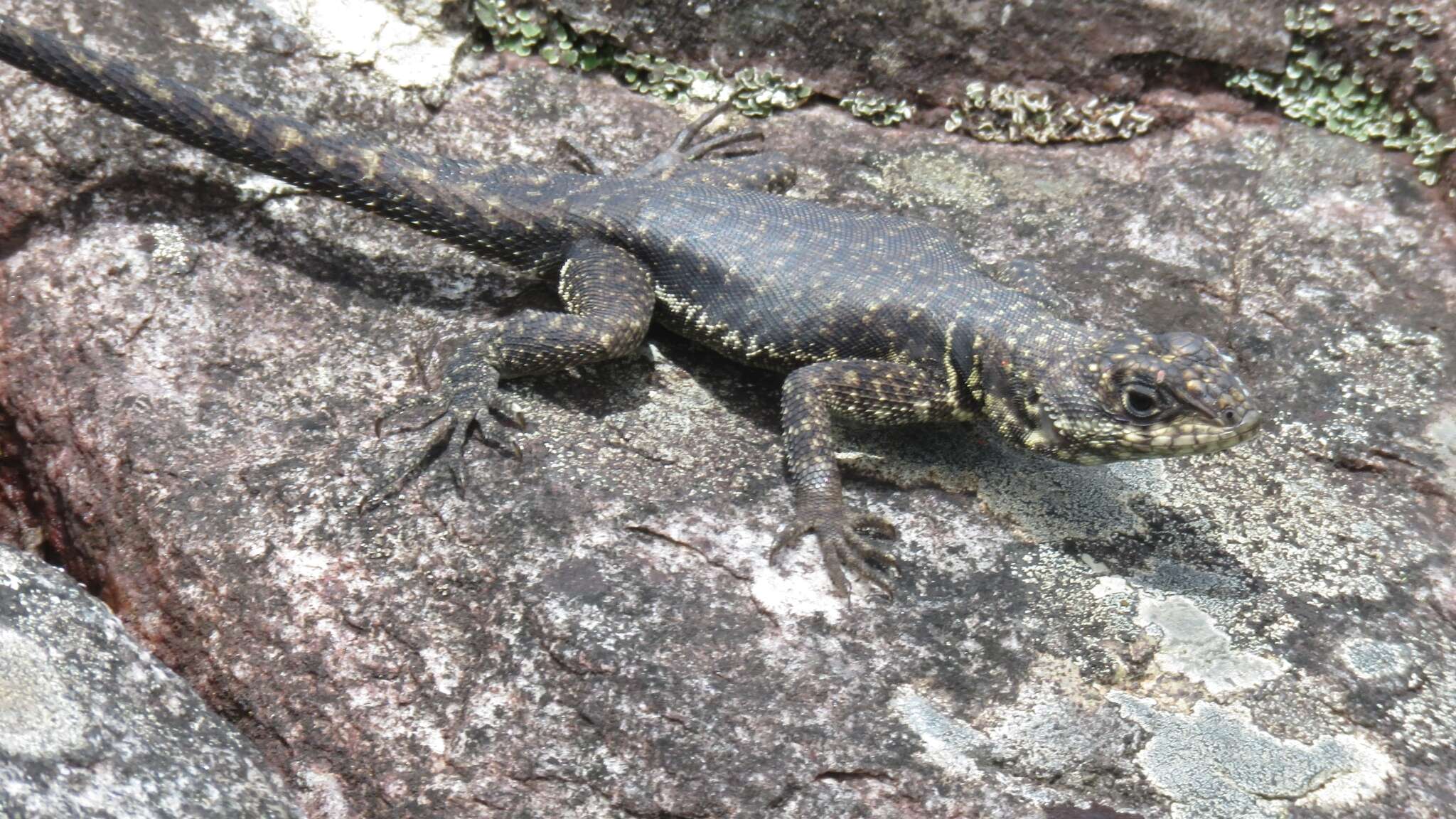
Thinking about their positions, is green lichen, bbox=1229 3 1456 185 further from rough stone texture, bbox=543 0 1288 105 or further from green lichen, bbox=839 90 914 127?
green lichen, bbox=839 90 914 127

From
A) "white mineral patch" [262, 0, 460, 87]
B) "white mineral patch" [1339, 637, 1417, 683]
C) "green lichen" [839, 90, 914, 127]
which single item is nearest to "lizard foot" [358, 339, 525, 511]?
"white mineral patch" [262, 0, 460, 87]

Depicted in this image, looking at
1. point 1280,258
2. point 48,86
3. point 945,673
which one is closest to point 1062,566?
point 945,673

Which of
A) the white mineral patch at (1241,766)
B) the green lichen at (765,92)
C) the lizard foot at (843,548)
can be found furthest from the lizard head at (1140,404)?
the green lichen at (765,92)

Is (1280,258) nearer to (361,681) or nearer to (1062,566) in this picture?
(1062,566)

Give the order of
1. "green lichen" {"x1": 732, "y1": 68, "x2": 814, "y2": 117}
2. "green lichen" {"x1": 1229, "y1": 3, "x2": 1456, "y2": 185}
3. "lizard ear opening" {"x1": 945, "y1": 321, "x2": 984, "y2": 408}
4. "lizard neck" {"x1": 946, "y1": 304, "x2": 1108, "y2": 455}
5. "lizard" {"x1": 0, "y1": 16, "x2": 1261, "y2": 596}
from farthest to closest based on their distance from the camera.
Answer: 1. "green lichen" {"x1": 732, "y1": 68, "x2": 814, "y2": 117}
2. "green lichen" {"x1": 1229, "y1": 3, "x2": 1456, "y2": 185}
3. "lizard ear opening" {"x1": 945, "y1": 321, "x2": 984, "y2": 408}
4. "lizard neck" {"x1": 946, "y1": 304, "x2": 1108, "y2": 455}
5. "lizard" {"x1": 0, "y1": 16, "x2": 1261, "y2": 596}

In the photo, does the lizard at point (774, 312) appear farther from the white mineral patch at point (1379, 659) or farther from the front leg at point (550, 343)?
the white mineral patch at point (1379, 659)

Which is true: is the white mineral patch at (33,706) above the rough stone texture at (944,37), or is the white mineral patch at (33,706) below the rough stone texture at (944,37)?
below
